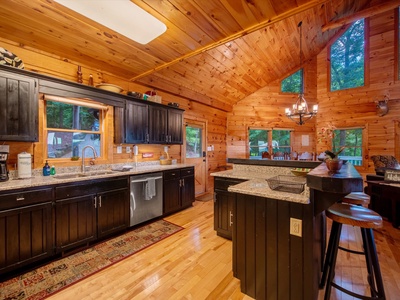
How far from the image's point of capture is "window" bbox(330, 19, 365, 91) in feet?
19.1

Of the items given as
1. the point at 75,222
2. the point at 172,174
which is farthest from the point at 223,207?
the point at 75,222

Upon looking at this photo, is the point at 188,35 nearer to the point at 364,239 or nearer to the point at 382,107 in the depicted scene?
the point at 364,239

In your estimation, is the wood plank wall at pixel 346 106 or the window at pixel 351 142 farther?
the window at pixel 351 142

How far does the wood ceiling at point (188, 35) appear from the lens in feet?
7.21

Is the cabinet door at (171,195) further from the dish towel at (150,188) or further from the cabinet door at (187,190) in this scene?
the dish towel at (150,188)

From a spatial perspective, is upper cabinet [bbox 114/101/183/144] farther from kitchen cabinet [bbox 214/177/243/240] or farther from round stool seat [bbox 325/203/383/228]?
round stool seat [bbox 325/203/383/228]

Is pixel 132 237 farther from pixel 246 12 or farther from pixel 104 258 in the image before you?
pixel 246 12

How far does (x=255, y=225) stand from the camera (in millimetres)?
1710

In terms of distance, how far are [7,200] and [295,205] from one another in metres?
2.73

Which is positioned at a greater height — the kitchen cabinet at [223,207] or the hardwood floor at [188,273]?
the kitchen cabinet at [223,207]

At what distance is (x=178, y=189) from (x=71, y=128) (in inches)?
84.6

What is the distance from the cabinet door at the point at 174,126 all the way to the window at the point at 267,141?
11.1 feet

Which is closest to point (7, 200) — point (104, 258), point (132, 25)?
point (104, 258)

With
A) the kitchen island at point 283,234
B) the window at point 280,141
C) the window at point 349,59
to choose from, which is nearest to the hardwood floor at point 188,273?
the kitchen island at point 283,234
